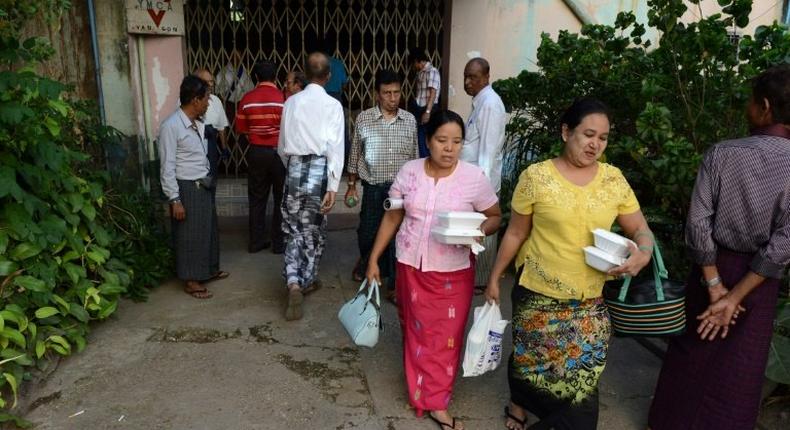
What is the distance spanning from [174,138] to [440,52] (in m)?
3.62

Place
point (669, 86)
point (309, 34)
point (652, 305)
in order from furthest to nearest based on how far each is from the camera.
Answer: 1. point (309, 34)
2. point (669, 86)
3. point (652, 305)

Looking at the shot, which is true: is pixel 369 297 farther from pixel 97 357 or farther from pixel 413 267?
pixel 97 357

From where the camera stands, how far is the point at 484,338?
255cm

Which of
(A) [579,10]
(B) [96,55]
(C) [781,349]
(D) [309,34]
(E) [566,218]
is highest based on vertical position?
(A) [579,10]

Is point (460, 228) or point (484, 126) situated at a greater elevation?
point (484, 126)

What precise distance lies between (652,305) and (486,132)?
6.51 feet

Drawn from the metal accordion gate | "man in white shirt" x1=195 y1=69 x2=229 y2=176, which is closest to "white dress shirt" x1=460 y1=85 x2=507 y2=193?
"man in white shirt" x1=195 y1=69 x2=229 y2=176

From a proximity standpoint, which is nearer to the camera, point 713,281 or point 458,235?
point 713,281

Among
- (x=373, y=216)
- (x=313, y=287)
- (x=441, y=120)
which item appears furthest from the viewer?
(x=313, y=287)

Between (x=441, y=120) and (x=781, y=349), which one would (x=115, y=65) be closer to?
(x=441, y=120)

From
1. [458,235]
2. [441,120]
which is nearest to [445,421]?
[458,235]

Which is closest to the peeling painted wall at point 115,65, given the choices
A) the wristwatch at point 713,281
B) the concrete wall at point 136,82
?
the concrete wall at point 136,82

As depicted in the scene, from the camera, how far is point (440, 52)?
6758 millimetres

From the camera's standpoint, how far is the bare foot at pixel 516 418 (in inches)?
111
